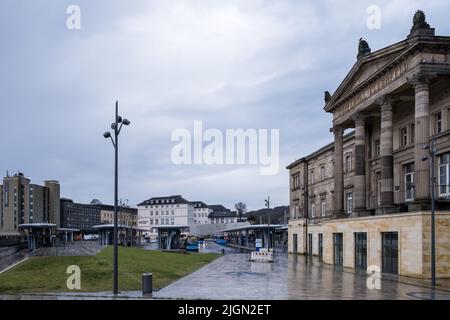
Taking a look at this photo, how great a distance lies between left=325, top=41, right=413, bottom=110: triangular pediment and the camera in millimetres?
36312

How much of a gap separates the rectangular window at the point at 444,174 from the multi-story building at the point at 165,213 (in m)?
141

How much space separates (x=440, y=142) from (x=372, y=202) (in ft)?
39.6

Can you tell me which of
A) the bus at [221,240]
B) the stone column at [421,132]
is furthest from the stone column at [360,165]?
the bus at [221,240]

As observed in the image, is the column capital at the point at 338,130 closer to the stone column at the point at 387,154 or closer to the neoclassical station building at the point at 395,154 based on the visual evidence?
the neoclassical station building at the point at 395,154

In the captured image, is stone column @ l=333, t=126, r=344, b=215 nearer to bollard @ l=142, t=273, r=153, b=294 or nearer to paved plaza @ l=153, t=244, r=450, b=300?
paved plaza @ l=153, t=244, r=450, b=300

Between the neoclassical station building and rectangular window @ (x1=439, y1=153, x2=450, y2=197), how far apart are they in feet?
0.23

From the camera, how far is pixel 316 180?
6719cm

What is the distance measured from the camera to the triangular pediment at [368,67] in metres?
36.3

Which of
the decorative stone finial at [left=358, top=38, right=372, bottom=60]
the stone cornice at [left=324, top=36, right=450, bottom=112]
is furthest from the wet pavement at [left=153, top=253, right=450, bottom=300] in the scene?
the decorative stone finial at [left=358, top=38, right=372, bottom=60]
